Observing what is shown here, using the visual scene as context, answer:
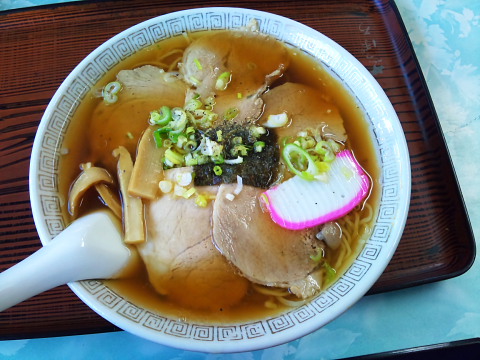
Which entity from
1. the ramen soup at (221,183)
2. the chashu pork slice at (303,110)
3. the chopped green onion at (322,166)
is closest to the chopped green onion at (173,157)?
the ramen soup at (221,183)

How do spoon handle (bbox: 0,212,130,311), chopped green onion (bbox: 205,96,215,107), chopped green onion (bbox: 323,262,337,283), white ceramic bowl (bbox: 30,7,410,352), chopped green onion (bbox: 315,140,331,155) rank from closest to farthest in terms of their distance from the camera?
spoon handle (bbox: 0,212,130,311) → white ceramic bowl (bbox: 30,7,410,352) → chopped green onion (bbox: 323,262,337,283) → chopped green onion (bbox: 315,140,331,155) → chopped green onion (bbox: 205,96,215,107)

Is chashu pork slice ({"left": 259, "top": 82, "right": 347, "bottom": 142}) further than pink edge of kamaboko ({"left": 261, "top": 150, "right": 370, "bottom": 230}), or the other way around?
chashu pork slice ({"left": 259, "top": 82, "right": 347, "bottom": 142})

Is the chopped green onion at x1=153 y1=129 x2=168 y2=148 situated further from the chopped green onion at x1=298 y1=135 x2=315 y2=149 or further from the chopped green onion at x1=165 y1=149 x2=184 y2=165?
the chopped green onion at x1=298 y1=135 x2=315 y2=149

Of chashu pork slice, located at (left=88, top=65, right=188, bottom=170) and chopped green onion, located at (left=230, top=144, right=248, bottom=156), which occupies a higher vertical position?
chashu pork slice, located at (left=88, top=65, right=188, bottom=170)

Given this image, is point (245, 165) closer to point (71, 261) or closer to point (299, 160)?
point (299, 160)

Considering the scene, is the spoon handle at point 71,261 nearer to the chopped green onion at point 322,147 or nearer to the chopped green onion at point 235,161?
the chopped green onion at point 235,161

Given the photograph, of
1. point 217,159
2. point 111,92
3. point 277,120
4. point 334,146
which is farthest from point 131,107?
point 334,146

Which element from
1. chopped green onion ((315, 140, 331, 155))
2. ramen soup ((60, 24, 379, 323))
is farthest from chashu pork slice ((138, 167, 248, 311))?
chopped green onion ((315, 140, 331, 155))
